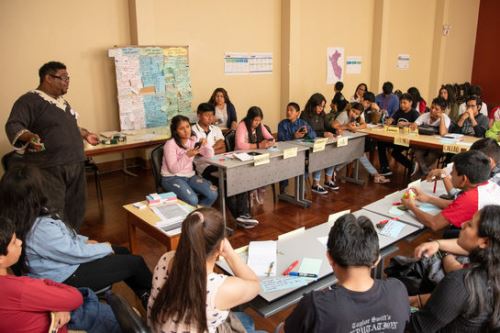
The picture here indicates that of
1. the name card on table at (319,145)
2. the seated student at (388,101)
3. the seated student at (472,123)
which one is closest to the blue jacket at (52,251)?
the name card on table at (319,145)

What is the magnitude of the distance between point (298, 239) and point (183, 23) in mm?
4762

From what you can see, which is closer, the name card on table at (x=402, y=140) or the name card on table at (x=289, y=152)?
the name card on table at (x=289, y=152)

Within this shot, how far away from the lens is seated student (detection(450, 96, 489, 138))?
4.83m

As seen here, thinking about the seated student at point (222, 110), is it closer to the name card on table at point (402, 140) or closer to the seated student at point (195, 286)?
the name card on table at point (402, 140)

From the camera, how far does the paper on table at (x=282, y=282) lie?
1733 millimetres

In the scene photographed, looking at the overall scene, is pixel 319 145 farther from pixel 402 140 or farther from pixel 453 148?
pixel 453 148

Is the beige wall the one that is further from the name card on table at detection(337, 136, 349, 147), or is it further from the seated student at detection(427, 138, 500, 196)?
the seated student at detection(427, 138, 500, 196)

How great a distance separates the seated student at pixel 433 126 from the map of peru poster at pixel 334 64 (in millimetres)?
3357

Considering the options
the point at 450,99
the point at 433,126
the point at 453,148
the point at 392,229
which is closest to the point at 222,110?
the point at 433,126

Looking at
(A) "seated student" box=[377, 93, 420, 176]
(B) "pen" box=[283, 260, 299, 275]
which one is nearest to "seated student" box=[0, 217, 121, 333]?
(B) "pen" box=[283, 260, 299, 275]

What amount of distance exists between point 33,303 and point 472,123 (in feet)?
16.6

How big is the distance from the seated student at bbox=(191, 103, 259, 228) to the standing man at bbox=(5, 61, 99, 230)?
1146 mm

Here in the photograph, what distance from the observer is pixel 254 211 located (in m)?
4.32

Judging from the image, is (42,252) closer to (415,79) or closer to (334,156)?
(334,156)
